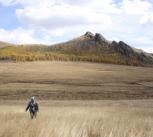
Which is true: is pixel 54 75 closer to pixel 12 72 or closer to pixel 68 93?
pixel 12 72

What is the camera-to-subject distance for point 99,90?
6900cm

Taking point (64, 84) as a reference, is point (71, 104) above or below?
above

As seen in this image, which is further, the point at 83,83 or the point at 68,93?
the point at 83,83

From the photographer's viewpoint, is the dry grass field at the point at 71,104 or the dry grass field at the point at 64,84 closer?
the dry grass field at the point at 71,104

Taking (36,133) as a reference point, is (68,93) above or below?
below

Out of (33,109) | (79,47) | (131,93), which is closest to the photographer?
(33,109)

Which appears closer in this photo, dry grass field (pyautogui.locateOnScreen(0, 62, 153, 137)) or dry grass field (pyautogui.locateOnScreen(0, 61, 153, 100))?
dry grass field (pyautogui.locateOnScreen(0, 62, 153, 137))

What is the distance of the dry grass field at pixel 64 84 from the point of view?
62469mm

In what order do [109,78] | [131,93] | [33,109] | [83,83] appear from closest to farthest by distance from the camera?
[33,109] → [131,93] → [83,83] → [109,78]

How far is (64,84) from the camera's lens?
81.1m

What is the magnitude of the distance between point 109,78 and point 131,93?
95.9 feet

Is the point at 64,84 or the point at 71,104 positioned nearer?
the point at 71,104

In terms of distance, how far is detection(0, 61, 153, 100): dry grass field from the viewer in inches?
2459

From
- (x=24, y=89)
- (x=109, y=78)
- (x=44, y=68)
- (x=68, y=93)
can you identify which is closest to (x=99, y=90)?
(x=68, y=93)
